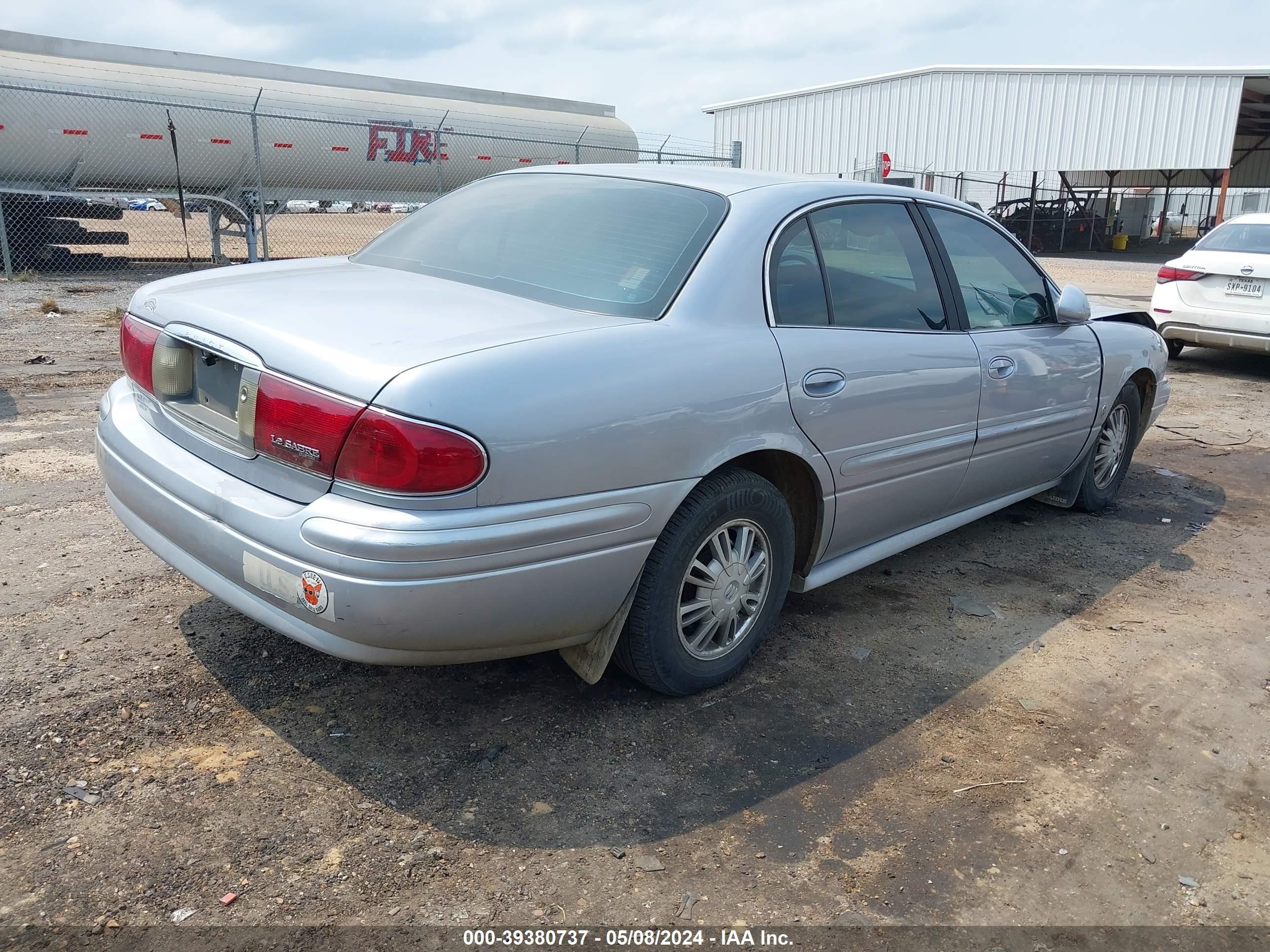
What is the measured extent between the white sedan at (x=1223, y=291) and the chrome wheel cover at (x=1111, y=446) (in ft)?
12.7

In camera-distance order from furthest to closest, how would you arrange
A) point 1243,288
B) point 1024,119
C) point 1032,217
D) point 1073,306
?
point 1024,119 < point 1032,217 < point 1243,288 < point 1073,306

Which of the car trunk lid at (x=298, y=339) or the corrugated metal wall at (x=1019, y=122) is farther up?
the corrugated metal wall at (x=1019, y=122)

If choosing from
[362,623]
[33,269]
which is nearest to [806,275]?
[362,623]

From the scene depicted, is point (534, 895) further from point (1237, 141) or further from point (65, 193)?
point (1237, 141)

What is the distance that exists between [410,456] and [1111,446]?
162 inches

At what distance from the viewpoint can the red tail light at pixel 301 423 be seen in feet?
7.70

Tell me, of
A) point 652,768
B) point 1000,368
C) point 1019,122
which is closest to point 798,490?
point 652,768

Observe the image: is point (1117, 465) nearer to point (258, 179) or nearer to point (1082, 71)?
point (258, 179)

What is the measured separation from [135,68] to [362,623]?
1517 cm

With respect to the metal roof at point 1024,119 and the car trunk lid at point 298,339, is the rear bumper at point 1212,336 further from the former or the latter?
the metal roof at point 1024,119

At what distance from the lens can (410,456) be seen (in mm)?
2271

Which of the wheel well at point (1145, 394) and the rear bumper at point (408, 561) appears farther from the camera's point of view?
the wheel well at point (1145, 394)

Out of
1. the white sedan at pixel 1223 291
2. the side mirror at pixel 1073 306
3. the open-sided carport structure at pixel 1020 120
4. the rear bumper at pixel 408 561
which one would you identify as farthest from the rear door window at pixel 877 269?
the open-sided carport structure at pixel 1020 120

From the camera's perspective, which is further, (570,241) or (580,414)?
(570,241)
